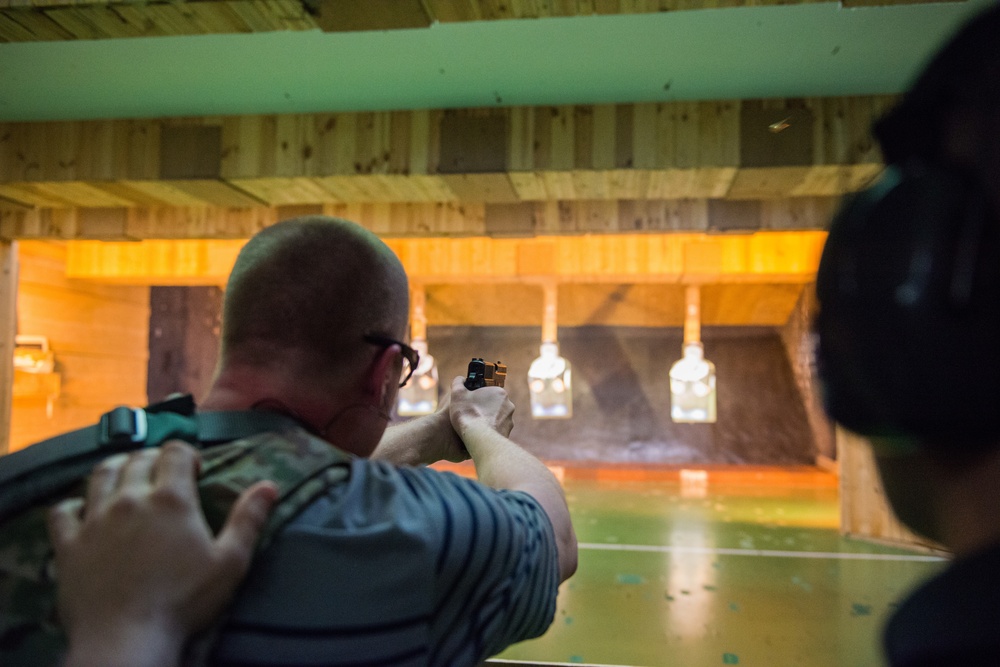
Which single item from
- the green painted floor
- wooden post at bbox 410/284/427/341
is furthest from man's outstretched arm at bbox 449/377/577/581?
wooden post at bbox 410/284/427/341

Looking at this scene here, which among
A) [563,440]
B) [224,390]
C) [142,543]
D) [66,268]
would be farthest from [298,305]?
[563,440]

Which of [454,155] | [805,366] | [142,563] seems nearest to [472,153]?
[454,155]

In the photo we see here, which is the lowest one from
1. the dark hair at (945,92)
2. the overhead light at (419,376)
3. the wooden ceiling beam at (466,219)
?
the overhead light at (419,376)

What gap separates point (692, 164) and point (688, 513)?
116 inches

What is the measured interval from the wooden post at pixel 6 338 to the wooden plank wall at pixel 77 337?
182 cm

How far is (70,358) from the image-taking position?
5445 mm

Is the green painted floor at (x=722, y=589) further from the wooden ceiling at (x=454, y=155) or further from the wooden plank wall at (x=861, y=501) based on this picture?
the wooden ceiling at (x=454, y=155)

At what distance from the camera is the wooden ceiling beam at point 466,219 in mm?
3252

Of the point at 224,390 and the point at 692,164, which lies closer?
the point at 224,390

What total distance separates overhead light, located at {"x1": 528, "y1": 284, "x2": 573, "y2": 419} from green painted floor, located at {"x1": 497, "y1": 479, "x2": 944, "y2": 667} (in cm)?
86

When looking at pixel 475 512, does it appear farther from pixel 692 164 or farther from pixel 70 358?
pixel 70 358

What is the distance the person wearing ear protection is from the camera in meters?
0.35

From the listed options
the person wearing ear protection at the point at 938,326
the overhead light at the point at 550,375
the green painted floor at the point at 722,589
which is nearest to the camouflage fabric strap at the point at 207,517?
the person wearing ear protection at the point at 938,326

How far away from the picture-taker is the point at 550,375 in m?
5.15
